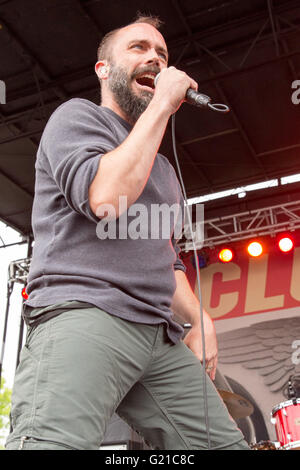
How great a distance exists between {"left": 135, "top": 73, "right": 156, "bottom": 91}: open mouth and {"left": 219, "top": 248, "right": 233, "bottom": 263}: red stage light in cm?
633

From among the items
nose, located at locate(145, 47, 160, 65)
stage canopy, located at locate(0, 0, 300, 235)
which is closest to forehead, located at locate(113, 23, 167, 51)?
nose, located at locate(145, 47, 160, 65)

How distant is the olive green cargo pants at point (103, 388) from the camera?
3.20 ft

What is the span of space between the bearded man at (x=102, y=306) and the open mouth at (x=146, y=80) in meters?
0.05

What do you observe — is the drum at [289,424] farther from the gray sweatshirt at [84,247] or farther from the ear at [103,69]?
the ear at [103,69]

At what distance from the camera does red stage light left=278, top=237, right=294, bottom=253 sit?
24.1ft

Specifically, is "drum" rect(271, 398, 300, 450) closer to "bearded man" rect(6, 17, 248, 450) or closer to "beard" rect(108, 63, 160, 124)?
"bearded man" rect(6, 17, 248, 450)

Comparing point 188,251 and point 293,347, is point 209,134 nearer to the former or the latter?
point 188,251

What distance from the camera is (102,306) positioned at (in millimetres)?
1089

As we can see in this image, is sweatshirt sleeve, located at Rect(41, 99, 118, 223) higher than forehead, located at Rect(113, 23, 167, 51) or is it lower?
lower

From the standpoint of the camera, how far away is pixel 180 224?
1.58 m

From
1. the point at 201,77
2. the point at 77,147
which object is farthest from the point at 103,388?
the point at 201,77

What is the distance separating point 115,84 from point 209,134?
20.1 feet

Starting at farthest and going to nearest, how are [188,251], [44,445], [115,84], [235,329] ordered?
[188,251] → [235,329] → [115,84] → [44,445]

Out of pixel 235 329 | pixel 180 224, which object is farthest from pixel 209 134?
pixel 180 224
